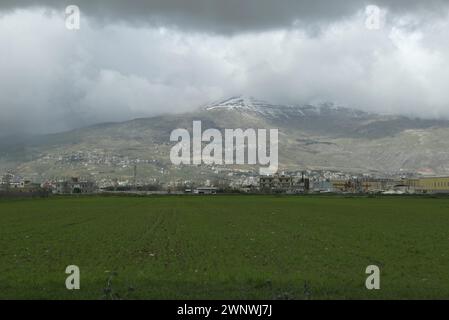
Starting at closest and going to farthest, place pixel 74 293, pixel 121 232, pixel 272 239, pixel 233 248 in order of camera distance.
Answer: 1. pixel 74 293
2. pixel 233 248
3. pixel 272 239
4. pixel 121 232

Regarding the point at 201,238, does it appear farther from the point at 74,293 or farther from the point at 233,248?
the point at 74,293

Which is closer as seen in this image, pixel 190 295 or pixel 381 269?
pixel 190 295

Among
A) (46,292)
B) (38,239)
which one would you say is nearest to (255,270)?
(46,292)

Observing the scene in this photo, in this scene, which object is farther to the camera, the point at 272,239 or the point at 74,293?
the point at 272,239

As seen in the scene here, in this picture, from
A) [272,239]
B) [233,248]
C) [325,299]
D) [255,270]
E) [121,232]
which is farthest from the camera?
[121,232]

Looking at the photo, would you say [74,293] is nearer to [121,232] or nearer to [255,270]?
[255,270]
